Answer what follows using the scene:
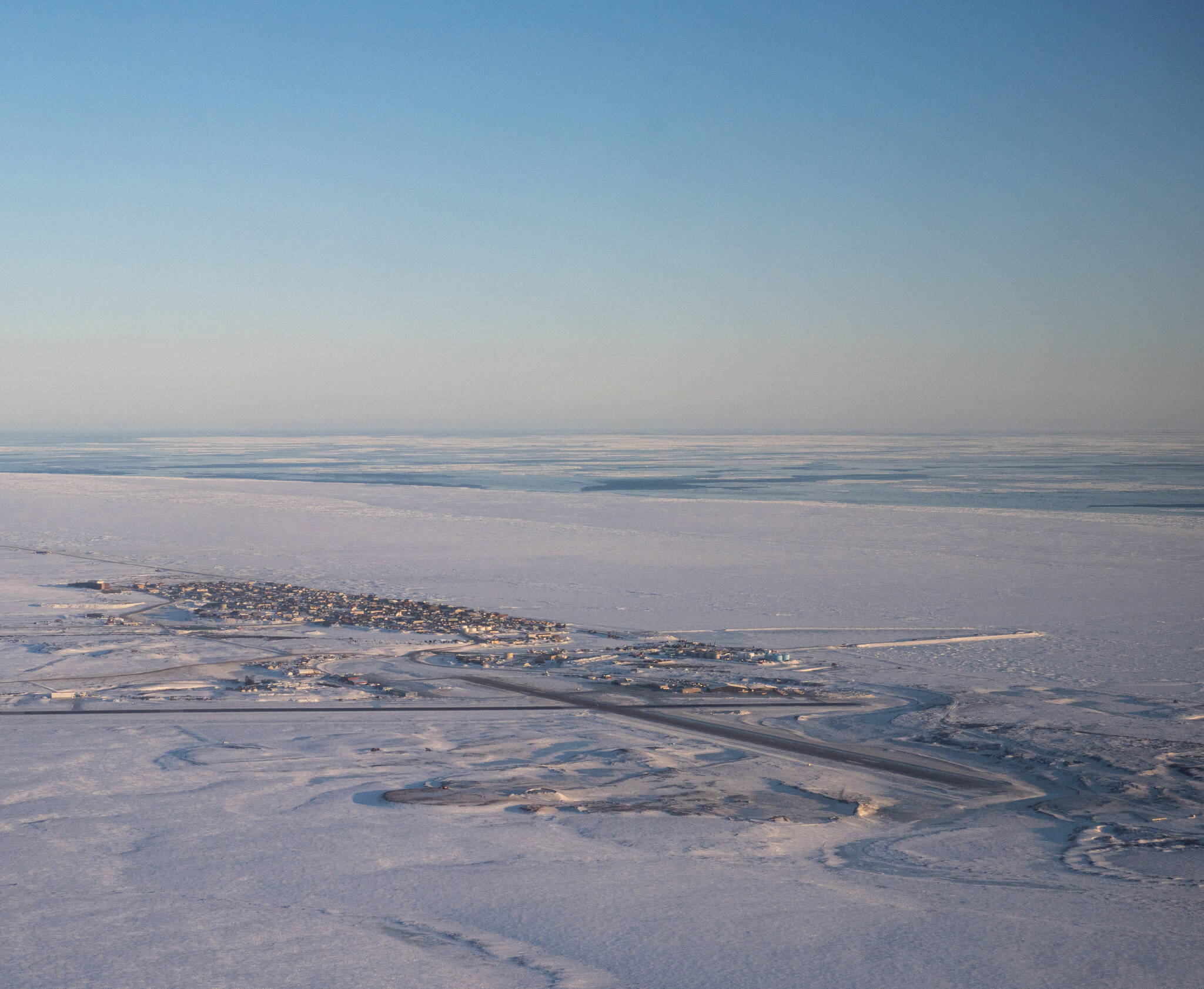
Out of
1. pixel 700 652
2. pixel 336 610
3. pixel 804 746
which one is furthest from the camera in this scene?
pixel 336 610

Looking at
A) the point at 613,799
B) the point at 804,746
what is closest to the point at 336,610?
the point at 804,746

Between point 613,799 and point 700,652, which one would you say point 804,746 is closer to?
point 613,799

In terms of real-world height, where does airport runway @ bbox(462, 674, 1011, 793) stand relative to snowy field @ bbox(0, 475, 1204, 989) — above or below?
below

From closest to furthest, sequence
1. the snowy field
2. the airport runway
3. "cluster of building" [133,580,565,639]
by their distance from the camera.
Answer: the snowy field < the airport runway < "cluster of building" [133,580,565,639]

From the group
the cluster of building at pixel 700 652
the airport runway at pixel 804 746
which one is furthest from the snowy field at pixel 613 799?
the cluster of building at pixel 700 652

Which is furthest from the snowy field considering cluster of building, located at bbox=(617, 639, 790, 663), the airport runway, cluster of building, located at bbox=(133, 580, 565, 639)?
cluster of building, located at bbox=(133, 580, 565, 639)

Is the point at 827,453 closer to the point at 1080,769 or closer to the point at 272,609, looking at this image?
the point at 272,609

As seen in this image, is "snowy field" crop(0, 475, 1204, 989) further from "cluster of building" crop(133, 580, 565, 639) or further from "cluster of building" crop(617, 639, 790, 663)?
"cluster of building" crop(133, 580, 565, 639)
